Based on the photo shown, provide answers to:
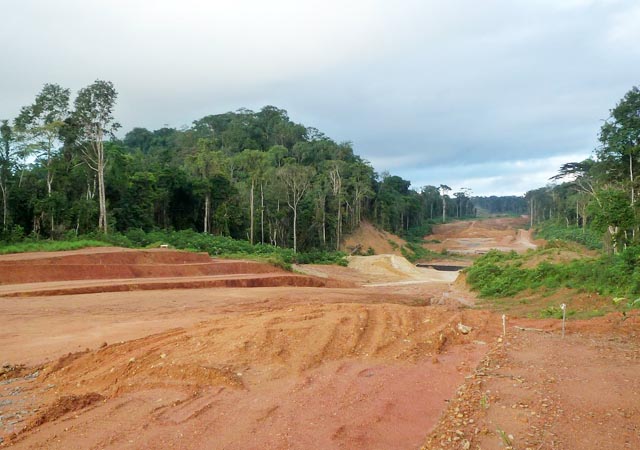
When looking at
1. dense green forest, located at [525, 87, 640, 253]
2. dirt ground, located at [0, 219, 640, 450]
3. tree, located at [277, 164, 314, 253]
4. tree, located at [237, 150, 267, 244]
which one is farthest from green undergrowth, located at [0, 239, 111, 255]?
dense green forest, located at [525, 87, 640, 253]

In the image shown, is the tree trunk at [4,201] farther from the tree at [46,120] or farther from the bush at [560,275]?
the bush at [560,275]

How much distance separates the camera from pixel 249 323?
29.7 ft

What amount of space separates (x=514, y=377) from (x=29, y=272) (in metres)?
20.0

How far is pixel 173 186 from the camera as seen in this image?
4022 cm

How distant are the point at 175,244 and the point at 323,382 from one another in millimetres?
27257

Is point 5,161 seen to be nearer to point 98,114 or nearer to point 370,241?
point 98,114

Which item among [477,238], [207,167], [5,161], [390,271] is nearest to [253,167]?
[207,167]

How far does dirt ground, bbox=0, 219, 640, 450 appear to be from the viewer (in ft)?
15.9

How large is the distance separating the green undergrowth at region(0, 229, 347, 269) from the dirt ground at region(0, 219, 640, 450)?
587 inches

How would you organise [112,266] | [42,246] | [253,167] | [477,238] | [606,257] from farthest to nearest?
1. [477,238]
2. [253,167]
3. [42,246]
4. [112,266]
5. [606,257]

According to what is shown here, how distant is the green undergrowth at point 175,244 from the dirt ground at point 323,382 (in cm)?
1491

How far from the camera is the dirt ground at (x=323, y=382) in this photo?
15.9 feet

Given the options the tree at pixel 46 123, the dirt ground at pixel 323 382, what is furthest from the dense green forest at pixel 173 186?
the dirt ground at pixel 323 382

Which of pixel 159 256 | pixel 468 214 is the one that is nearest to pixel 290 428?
pixel 159 256
